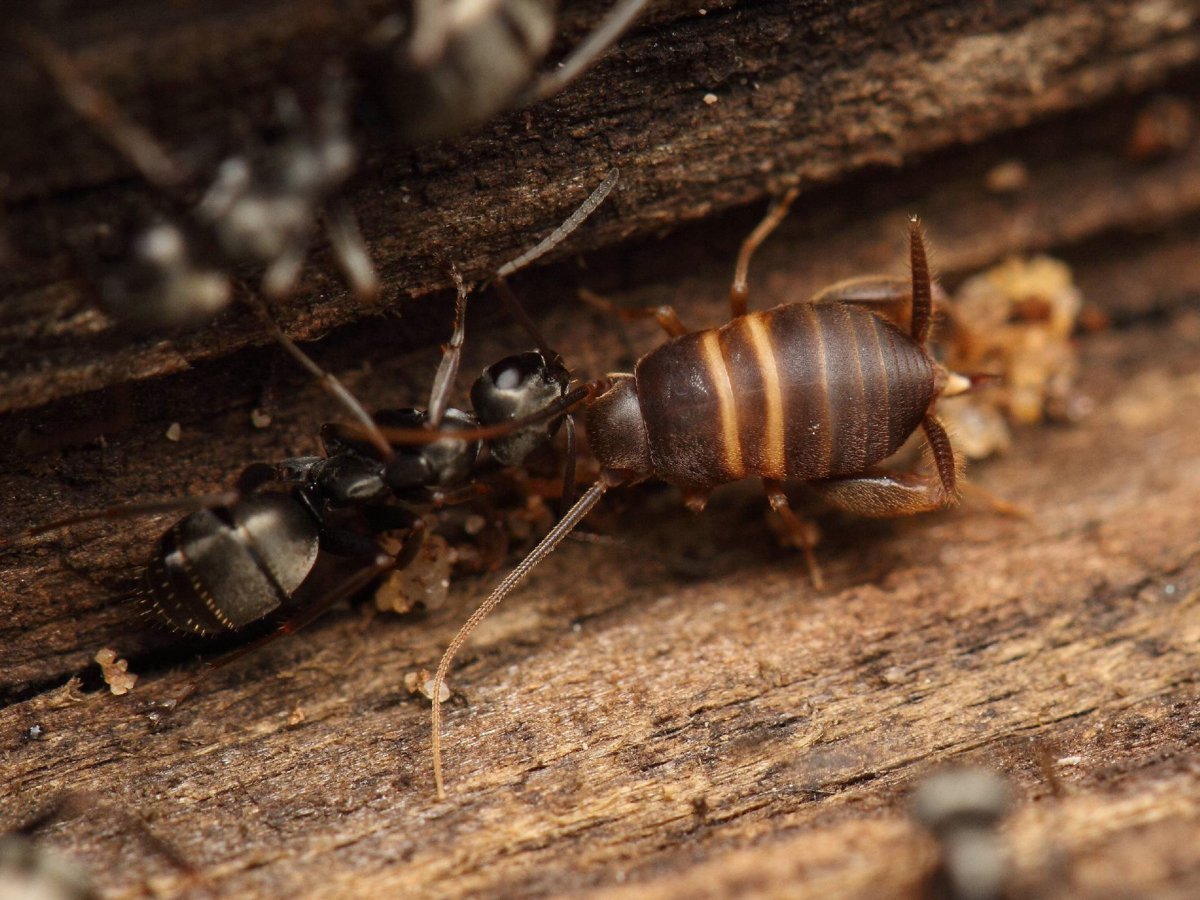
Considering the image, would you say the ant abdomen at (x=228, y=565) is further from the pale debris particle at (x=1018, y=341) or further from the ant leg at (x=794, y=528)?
the pale debris particle at (x=1018, y=341)

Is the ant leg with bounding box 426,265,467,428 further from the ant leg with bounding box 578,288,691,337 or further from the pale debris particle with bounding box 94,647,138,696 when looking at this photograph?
the pale debris particle with bounding box 94,647,138,696

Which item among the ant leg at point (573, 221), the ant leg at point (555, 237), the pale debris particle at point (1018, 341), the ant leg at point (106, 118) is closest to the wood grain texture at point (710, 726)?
the pale debris particle at point (1018, 341)

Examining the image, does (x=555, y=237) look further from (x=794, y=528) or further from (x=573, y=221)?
(x=794, y=528)

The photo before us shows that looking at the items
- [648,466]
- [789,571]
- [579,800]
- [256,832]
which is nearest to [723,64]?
[648,466]

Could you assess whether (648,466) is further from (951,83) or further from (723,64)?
(951,83)

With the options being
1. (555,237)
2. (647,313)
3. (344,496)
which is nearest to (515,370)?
(555,237)

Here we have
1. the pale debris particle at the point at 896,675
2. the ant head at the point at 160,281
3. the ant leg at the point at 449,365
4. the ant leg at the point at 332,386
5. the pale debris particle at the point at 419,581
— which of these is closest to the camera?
the ant head at the point at 160,281
